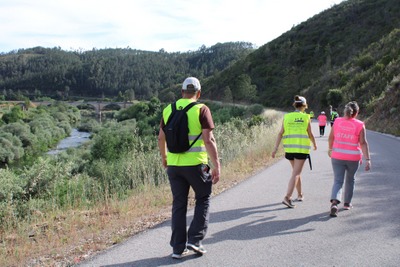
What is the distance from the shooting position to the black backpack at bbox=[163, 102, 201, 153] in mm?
4496

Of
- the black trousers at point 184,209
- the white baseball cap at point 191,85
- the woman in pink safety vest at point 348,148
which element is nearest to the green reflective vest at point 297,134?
the woman in pink safety vest at point 348,148

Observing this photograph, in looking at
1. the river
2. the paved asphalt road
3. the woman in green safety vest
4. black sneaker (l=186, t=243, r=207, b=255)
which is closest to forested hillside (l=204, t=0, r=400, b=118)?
the river

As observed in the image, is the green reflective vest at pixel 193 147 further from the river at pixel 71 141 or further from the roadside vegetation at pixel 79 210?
the river at pixel 71 141

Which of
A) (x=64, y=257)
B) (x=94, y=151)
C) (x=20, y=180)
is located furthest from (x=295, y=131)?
(x=94, y=151)

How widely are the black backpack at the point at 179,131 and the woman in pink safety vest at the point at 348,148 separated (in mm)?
3058

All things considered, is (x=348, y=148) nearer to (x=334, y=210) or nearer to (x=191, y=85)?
(x=334, y=210)

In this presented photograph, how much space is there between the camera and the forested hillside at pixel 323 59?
51281mm

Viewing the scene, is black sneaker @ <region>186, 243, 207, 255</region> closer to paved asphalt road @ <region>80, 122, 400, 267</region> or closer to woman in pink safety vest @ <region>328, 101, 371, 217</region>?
paved asphalt road @ <region>80, 122, 400, 267</region>

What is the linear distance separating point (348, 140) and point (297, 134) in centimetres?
88

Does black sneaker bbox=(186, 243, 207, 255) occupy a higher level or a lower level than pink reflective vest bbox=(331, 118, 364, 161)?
lower

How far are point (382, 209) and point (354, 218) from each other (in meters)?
0.78

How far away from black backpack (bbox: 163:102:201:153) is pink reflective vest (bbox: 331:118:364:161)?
3058 mm

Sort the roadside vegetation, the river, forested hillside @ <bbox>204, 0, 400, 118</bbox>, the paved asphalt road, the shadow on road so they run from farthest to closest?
the river → forested hillside @ <bbox>204, 0, 400, 118</bbox> → the shadow on road → the roadside vegetation → the paved asphalt road

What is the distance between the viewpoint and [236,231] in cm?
574
